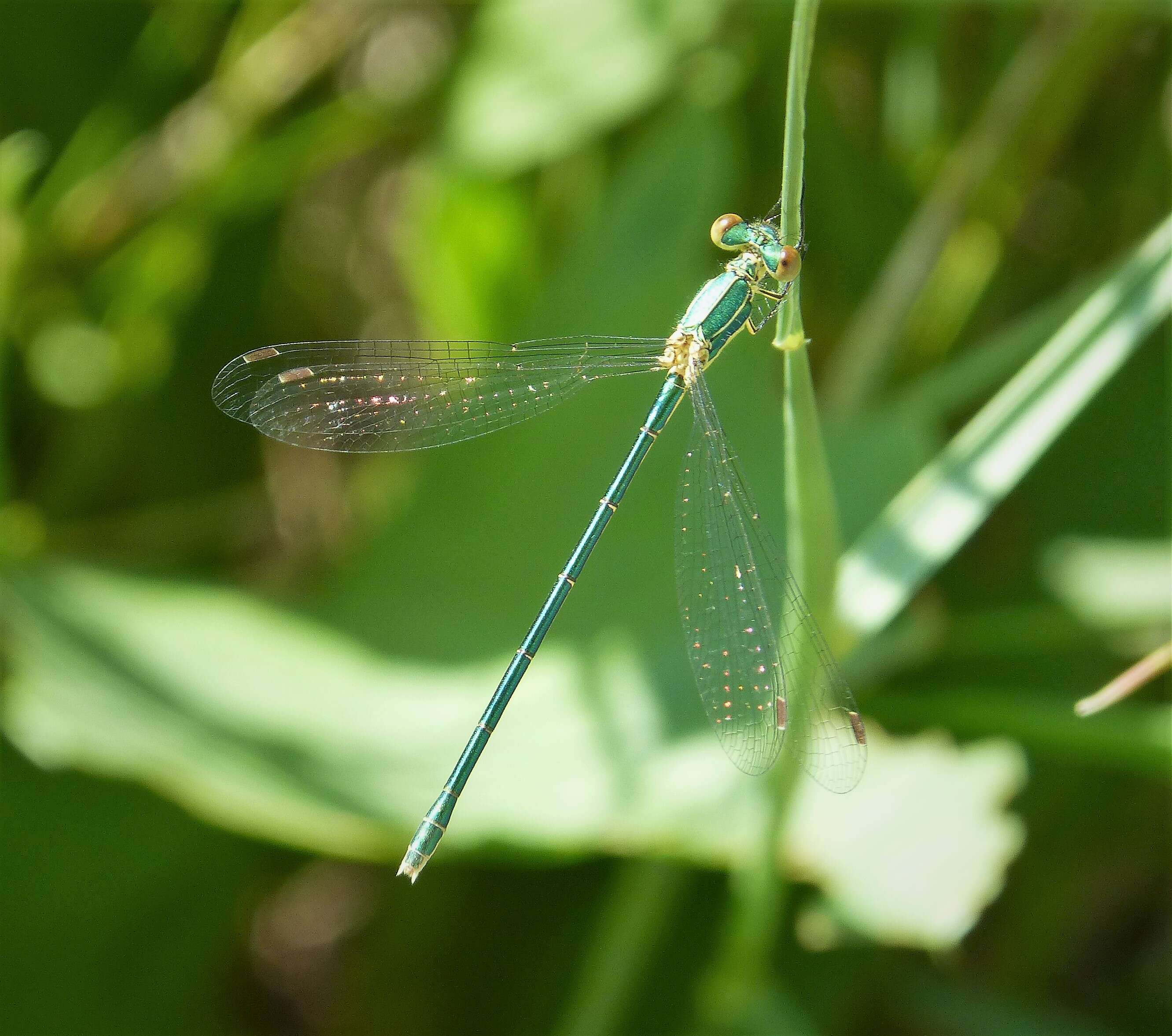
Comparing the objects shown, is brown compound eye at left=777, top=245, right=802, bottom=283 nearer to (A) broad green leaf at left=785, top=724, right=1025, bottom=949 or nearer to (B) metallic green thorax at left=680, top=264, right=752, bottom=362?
(B) metallic green thorax at left=680, top=264, right=752, bottom=362

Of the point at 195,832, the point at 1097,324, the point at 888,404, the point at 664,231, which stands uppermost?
the point at 664,231

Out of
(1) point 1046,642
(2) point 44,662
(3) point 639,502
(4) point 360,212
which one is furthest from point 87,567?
(1) point 1046,642

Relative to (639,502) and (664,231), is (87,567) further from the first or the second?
(664,231)

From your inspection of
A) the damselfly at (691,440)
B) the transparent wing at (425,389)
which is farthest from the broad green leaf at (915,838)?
the transparent wing at (425,389)

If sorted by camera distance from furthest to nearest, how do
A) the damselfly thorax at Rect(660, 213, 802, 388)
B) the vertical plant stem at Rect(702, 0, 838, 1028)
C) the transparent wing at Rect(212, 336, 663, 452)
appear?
the transparent wing at Rect(212, 336, 663, 452)
the damselfly thorax at Rect(660, 213, 802, 388)
the vertical plant stem at Rect(702, 0, 838, 1028)

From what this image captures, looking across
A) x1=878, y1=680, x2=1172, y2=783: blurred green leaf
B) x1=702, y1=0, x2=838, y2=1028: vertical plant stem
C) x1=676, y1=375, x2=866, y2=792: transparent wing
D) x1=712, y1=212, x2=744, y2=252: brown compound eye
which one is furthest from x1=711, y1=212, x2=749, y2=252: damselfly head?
x1=878, y1=680, x2=1172, y2=783: blurred green leaf

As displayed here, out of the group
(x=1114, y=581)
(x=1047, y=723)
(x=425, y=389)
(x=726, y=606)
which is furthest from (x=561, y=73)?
(x=1047, y=723)

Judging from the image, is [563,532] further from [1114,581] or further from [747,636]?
[1114,581]
